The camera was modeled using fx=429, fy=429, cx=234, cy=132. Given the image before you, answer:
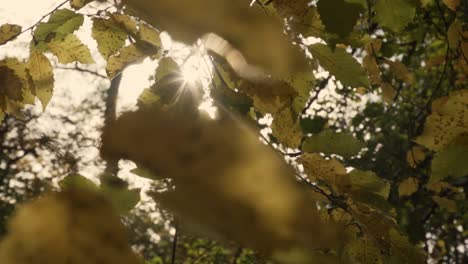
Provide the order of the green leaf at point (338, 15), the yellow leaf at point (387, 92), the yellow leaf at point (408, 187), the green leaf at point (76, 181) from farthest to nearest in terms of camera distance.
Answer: the yellow leaf at point (408, 187), the yellow leaf at point (387, 92), the green leaf at point (338, 15), the green leaf at point (76, 181)

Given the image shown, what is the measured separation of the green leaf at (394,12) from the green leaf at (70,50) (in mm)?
796

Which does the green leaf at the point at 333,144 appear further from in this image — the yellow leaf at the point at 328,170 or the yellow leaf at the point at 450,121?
the yellow leaf at the point at 450,121

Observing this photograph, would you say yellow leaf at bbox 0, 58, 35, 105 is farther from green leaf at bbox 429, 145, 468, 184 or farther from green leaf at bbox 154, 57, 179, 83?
green leaf at bbox 429, 145, 468, 184

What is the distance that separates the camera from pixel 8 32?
1.09 meters

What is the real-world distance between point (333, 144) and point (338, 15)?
24 cm

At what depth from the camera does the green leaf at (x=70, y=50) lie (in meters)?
1.18

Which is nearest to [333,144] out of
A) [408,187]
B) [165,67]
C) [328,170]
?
[328,170]

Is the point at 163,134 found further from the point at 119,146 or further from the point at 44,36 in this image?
the point at 44,36

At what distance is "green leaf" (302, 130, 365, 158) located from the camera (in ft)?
2.65

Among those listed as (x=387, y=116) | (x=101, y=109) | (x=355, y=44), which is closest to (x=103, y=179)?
(x=355, y=44)

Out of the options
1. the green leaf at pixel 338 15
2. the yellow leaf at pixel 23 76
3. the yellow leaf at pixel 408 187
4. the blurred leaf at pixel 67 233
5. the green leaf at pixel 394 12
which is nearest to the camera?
the blurred leaf at pixel 67 233

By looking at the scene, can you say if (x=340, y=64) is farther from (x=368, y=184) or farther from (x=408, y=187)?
(x=408, y=187)

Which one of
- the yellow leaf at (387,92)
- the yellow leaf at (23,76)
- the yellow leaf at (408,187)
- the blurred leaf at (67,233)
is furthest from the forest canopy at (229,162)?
the yellow leaf at (408,187)

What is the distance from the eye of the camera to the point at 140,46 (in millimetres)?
1104
